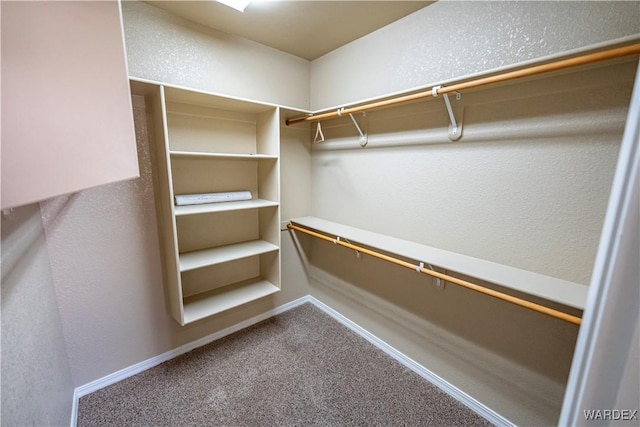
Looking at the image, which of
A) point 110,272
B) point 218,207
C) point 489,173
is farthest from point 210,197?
point 489,173

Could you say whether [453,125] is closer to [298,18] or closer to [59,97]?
[298,18]

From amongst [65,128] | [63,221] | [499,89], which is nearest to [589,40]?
[499,89]

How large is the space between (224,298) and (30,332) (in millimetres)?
1050

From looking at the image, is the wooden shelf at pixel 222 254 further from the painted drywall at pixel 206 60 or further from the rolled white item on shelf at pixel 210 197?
the painted drywall at pixel 206 60

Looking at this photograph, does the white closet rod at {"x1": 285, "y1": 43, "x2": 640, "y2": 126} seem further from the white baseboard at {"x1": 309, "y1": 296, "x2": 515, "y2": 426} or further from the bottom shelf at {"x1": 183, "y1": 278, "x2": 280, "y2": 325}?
the white baseboard at {"x1": 309, "y1": 296, "x2": 515, "y2": 426}

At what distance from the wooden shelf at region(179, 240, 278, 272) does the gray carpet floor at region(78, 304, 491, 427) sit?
2.49ft

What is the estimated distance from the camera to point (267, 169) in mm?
2033

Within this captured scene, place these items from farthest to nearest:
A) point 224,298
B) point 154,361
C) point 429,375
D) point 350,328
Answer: point 350,328 → point 224,298 → point 154,361 → point 429,375

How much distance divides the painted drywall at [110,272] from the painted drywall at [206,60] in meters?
0.29

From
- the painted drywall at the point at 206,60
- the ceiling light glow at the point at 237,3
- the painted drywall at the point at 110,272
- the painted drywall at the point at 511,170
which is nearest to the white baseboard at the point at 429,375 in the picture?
the painted drywall at the point at 511,170

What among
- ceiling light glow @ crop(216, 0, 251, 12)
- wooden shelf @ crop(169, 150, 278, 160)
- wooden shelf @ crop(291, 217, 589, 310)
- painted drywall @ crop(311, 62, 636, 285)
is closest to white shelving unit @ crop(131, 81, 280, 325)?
wooden shelf @ crop(169, 150, 278, 160)

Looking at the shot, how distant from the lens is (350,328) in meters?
2.24

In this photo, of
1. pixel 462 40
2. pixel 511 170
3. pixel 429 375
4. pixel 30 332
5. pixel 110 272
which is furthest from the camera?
pixel 429 375

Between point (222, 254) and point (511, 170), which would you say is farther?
point (222, 254)
